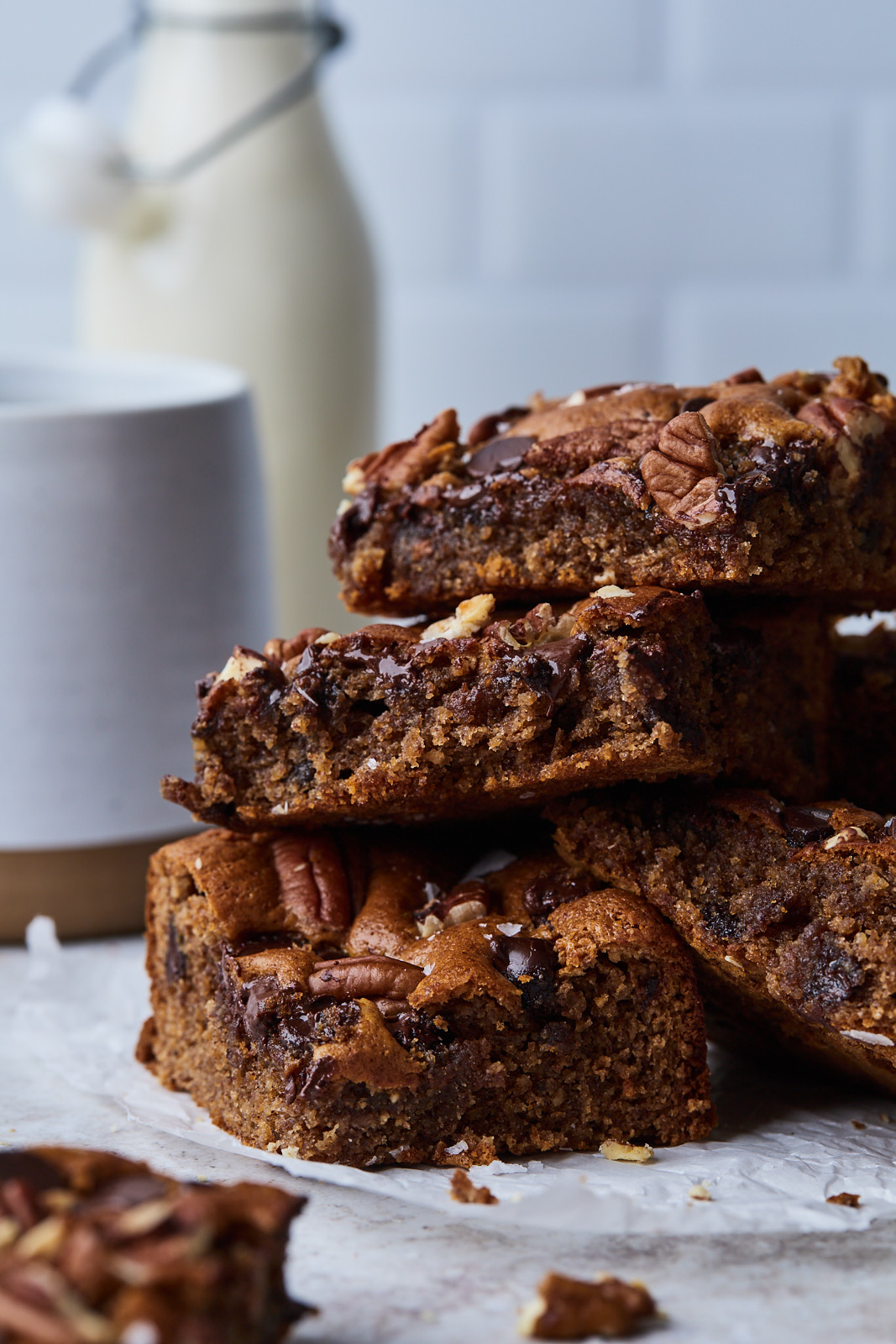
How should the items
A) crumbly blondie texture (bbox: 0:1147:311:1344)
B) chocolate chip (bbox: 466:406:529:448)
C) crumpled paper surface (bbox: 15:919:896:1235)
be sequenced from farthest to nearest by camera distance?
chocolate chip (bbox: 466:406:529:448) < crumpled paper surface (bbox: 15:919:896:1235) < crumbly blondie texture (bbox: 0:1147:311:1344)

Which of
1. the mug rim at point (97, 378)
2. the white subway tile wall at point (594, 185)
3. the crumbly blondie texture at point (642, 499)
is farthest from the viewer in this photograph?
the white subway tile wall at point (594, 185)

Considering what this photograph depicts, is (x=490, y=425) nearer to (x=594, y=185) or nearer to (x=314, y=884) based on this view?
(x=314, y=884)

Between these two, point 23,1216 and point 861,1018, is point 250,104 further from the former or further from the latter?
point 23,1216

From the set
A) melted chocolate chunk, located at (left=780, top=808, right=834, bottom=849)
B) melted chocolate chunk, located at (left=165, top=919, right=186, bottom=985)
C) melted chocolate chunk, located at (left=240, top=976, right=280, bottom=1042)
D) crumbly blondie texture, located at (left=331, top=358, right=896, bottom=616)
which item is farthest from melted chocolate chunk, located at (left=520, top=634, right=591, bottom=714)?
melted chocolate chunk, located at (left=165, top=919, right=186, bottom=985)

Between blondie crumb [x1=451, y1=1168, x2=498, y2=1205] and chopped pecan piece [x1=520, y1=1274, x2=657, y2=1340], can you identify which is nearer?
→ chopped pecan piece [x1=520, y1=1274, x2=657, y2=1340]

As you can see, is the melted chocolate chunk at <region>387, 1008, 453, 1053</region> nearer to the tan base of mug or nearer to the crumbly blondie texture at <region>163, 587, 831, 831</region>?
the crumbly blondie texture at <region>163, 587, 831, 831</region>

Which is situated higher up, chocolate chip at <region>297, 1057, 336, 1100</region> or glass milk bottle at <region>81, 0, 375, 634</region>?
glass milk bottle at <region>81, 0, 375, 634</region>

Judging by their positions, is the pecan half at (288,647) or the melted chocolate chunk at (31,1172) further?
the pecan half at (288,647)

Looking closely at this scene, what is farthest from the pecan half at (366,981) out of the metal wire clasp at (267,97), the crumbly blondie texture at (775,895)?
the metal wire clasp at (267,97)

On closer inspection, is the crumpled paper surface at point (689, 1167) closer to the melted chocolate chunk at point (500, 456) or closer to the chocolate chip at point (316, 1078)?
the chocolate chip at point (316, 1078)
